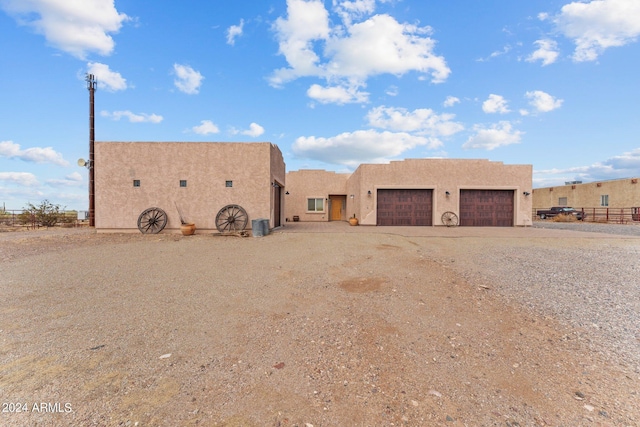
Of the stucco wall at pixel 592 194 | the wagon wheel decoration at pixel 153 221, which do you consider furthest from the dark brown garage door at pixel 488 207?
the wagon wheel decoration at pixel 153 221

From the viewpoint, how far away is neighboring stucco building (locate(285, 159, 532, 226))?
1695 centimetres

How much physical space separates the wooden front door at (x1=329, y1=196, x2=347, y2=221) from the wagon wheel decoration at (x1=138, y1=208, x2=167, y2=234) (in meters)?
14.3

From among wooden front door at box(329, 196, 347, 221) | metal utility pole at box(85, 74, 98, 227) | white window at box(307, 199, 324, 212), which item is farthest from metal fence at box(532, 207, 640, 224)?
metal utility pole at box(85, 74, 98, 227)

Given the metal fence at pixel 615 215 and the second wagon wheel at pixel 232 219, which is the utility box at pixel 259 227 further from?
the metal fence at pixel 615 215

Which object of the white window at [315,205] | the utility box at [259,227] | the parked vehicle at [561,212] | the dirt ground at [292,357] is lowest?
the dirt ground at [292,357]

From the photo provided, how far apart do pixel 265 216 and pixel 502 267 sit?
30.8ft

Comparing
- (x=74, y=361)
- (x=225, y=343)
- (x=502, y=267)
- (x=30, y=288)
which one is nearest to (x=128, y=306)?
(x=74, y=361)

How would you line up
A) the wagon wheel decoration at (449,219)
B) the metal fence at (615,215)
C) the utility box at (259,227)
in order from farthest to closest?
the metal fence at (615,215) → the wagon wheel decoration at (449,219) → the utility box at (259,227)

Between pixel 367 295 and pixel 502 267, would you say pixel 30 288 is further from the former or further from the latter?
pixel 502 267

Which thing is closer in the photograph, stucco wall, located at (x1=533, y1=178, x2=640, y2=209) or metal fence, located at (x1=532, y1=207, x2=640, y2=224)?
metal fence, located at (x1=532, y1=207, x2=640, y2=224)

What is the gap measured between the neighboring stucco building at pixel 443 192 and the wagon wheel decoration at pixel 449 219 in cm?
22

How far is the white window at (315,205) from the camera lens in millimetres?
23031

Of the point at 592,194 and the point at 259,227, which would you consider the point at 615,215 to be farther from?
the point at 259,227

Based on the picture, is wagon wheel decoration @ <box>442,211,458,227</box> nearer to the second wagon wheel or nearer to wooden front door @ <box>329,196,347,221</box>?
wooden front door @ <box>329,196,347,221</box>
